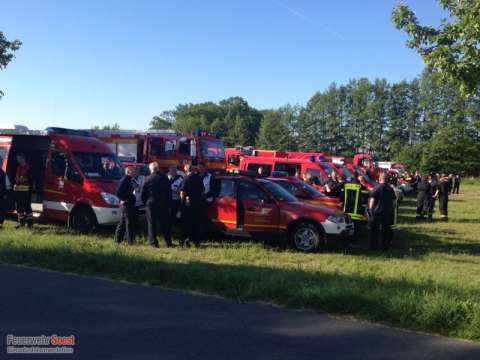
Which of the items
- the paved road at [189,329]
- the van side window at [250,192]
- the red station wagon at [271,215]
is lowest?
the paved road at [189,329]

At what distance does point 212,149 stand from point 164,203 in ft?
Result: 36.2

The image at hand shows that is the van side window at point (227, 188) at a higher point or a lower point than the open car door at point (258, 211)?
higher

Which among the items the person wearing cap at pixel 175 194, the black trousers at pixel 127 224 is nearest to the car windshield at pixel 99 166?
the person wearing cap at pixel 175 194

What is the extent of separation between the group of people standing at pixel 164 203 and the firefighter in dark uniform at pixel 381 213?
12.0 feet

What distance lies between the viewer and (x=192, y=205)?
1198 centimetres

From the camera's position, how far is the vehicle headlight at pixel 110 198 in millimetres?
12719

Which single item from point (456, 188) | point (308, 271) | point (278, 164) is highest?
point (278, 164)

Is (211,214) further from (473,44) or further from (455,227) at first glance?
(455,227)

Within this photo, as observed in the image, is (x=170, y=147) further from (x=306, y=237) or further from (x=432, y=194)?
(x=306, y=237)

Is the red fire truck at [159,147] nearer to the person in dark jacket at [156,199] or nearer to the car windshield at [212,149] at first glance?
the car windshield at [212,149]

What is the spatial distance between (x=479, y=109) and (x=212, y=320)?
274 ft

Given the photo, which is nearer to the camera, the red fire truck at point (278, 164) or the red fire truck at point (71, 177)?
the red fire truck at point (71, 177)

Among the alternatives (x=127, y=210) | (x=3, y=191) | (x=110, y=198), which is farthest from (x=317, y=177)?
(x=3, y=191)

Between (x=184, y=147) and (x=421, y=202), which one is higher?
(x=184, y=147)
